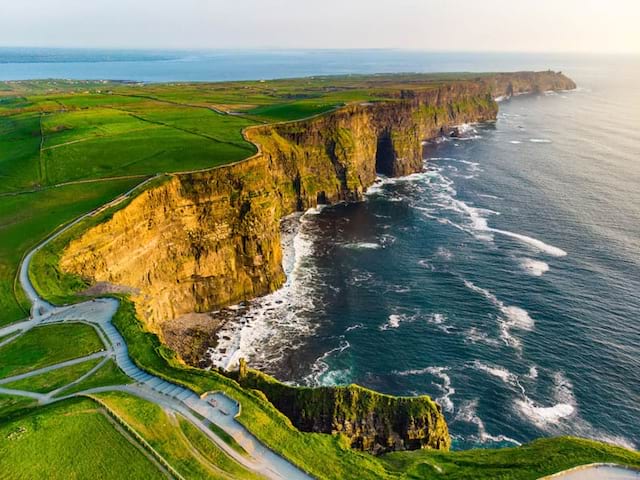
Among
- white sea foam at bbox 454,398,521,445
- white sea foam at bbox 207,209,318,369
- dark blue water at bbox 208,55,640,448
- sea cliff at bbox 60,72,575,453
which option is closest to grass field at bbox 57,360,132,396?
sea cliff at bbox 60,72,575,453

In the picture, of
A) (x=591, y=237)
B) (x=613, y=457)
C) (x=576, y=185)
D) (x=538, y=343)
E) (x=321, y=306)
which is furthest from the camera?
(x=576, y=185)

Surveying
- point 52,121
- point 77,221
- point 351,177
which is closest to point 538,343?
point 77,221

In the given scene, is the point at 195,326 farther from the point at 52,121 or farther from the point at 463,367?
the point at 52,121

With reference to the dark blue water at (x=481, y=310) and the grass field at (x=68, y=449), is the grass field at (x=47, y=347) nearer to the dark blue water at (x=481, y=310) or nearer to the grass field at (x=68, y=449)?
the grass field at (x=68, y=449)

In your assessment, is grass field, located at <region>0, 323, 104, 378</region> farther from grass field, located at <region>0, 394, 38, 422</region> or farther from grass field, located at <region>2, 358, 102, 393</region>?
grass field, located at <region>0, 394, 38, 422</region>

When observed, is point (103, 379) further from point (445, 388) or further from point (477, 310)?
point (477, 310)

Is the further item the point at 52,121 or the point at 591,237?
the point at 52,121

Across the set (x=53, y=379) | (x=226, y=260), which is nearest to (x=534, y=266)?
(x=226, y=260)
